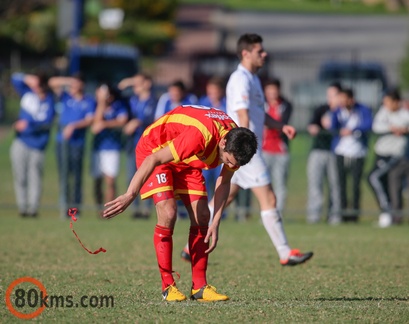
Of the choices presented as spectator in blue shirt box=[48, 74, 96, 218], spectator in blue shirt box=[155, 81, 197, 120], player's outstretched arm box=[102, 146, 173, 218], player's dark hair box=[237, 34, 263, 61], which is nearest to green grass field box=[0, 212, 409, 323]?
player's outstretched arm box=[102, 146, 173, 218]

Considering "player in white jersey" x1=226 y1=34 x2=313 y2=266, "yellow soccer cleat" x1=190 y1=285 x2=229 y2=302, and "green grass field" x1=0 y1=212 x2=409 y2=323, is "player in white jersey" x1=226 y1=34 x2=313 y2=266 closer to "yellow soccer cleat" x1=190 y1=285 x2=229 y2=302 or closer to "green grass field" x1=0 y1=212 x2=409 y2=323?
"green grass field" x1=0 y1=212 x2=409 y2=323

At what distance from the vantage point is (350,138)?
51.7ft

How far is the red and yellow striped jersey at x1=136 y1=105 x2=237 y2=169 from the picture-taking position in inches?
296

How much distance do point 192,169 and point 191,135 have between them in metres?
0.78

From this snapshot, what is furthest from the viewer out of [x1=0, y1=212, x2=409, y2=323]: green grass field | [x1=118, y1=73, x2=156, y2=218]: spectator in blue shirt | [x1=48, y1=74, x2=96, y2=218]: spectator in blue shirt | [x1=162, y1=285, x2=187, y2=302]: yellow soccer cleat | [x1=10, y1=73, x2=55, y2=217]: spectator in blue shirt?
[x1=118, y1=73, x2=156, y2=218]: spectator in blue shirt

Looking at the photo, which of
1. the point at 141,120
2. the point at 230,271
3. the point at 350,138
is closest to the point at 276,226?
the point at 230,271

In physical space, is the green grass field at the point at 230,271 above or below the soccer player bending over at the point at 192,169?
below

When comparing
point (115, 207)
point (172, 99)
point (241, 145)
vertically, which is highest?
point (172, 99)

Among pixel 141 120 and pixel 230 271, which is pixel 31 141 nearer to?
pixel 141 120

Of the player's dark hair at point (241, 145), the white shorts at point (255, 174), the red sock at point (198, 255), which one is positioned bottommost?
the red sock at point (198, 255)

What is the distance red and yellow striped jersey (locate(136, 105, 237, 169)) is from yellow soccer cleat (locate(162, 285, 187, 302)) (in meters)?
1.06

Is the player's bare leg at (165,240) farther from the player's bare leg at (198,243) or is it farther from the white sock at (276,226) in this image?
the white sock at (276,226)

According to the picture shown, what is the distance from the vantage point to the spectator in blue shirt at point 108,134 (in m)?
16.0

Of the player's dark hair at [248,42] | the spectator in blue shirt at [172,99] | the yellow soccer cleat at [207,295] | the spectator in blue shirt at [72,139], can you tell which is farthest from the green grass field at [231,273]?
the player's dark hair at [248,42]
